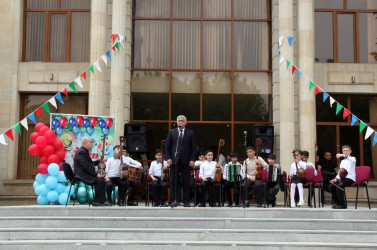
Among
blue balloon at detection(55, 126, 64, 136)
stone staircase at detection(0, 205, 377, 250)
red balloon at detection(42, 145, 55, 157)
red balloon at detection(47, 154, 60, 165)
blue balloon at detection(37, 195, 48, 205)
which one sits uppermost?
blue balloon at detection(55, 126, 64, 136)

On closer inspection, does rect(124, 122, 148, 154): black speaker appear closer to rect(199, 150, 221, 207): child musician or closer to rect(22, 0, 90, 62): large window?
rect(199, 150, 221, 207): child musician

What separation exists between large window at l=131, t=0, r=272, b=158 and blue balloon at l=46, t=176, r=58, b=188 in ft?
14.5

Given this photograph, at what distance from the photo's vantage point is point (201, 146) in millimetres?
17938

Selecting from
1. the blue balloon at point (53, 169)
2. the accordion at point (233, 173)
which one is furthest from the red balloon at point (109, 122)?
the accordion at point (233, 173)

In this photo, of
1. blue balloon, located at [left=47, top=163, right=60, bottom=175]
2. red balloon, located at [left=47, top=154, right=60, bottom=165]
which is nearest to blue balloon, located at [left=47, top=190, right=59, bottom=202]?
blue balloon, located at [left=47, top=163, right=60, bottom=175]

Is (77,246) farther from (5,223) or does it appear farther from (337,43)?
(337,43)

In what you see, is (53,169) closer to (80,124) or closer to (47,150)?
(47,150)

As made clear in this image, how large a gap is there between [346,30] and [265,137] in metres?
5.00

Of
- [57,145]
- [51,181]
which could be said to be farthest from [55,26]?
[51,181]

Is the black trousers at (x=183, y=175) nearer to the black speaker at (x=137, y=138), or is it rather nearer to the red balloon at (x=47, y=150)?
the red balloon at (x=47, y=150)

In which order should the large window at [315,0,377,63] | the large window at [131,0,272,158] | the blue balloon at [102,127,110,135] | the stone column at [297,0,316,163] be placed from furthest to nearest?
A: the large window at [315,0,377,63]
the large window at [131,0,272,158]
the stone column at [297,0,316,163]
the blue balloon at [102,127,110,135]

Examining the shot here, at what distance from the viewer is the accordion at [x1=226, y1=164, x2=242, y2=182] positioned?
1332cm

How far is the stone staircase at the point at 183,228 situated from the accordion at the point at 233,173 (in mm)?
2378

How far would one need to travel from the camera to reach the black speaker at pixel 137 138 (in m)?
16.5
